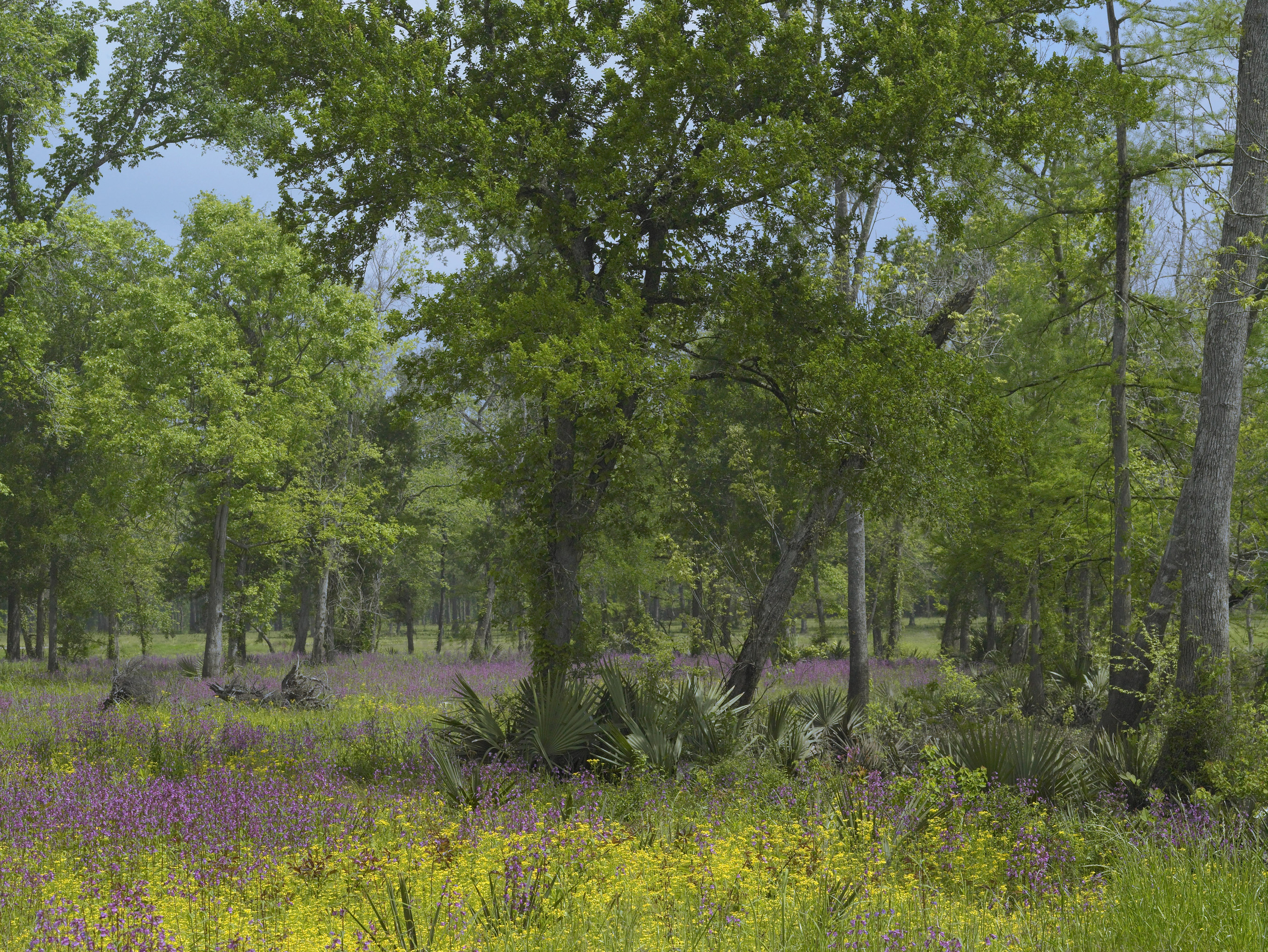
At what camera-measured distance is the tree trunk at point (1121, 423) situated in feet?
45.5

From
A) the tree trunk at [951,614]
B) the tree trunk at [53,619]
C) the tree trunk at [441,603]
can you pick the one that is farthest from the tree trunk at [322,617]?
the tree trunk at [951,614]

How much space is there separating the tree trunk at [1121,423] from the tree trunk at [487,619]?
1925 centimetres

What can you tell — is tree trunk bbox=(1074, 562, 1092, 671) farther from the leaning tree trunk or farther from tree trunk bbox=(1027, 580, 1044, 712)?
the leaning tree trunk

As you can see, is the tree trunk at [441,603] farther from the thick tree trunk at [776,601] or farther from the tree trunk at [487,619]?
the thick tree trunk at [776,601]

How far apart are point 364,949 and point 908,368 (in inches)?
343

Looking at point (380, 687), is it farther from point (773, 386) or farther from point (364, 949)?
point (364, 949)

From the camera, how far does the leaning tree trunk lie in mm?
9852

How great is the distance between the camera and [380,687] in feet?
69.6

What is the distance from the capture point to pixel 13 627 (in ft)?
131

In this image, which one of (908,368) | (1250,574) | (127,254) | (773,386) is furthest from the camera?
(127,254)

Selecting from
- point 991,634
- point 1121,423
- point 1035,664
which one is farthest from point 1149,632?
point 991,634

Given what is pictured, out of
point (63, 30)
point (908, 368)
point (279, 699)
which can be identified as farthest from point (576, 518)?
point (63, 30)

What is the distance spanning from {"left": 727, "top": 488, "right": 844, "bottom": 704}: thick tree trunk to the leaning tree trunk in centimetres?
429

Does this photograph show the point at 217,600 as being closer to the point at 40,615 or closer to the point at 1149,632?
the point at 40,615
